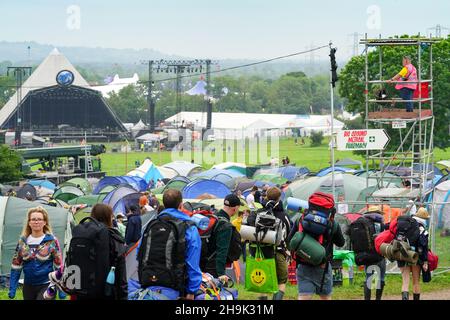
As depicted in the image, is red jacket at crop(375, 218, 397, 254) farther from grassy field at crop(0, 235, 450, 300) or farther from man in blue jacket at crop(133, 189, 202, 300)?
man in blue jacket at crop(133, 189, 202, 300)

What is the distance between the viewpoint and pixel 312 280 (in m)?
11.0

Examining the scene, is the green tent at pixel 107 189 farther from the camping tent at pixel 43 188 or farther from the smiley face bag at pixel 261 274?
the smiley face bag at pixel 261 274

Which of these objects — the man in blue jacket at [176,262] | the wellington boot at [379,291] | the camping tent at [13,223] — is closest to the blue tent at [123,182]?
the camping tent at [13,223]

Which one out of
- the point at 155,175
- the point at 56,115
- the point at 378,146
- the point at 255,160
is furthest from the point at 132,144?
the point at 378,146

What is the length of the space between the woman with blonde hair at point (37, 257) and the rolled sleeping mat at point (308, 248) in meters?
2.32

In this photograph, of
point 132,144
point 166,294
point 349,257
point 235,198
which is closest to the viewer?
point 166,294

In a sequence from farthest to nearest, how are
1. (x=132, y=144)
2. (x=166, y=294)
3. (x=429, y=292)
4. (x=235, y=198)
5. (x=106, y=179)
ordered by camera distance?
(x=132, y=144)
(x=106, y=179)
(x=429, y=292)
(x=235, y=198)
(x=166, y=294)

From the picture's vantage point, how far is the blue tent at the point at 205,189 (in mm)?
31125

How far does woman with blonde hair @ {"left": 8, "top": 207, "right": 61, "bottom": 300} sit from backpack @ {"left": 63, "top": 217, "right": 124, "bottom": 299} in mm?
1334

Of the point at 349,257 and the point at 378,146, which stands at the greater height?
the point at 378,146
